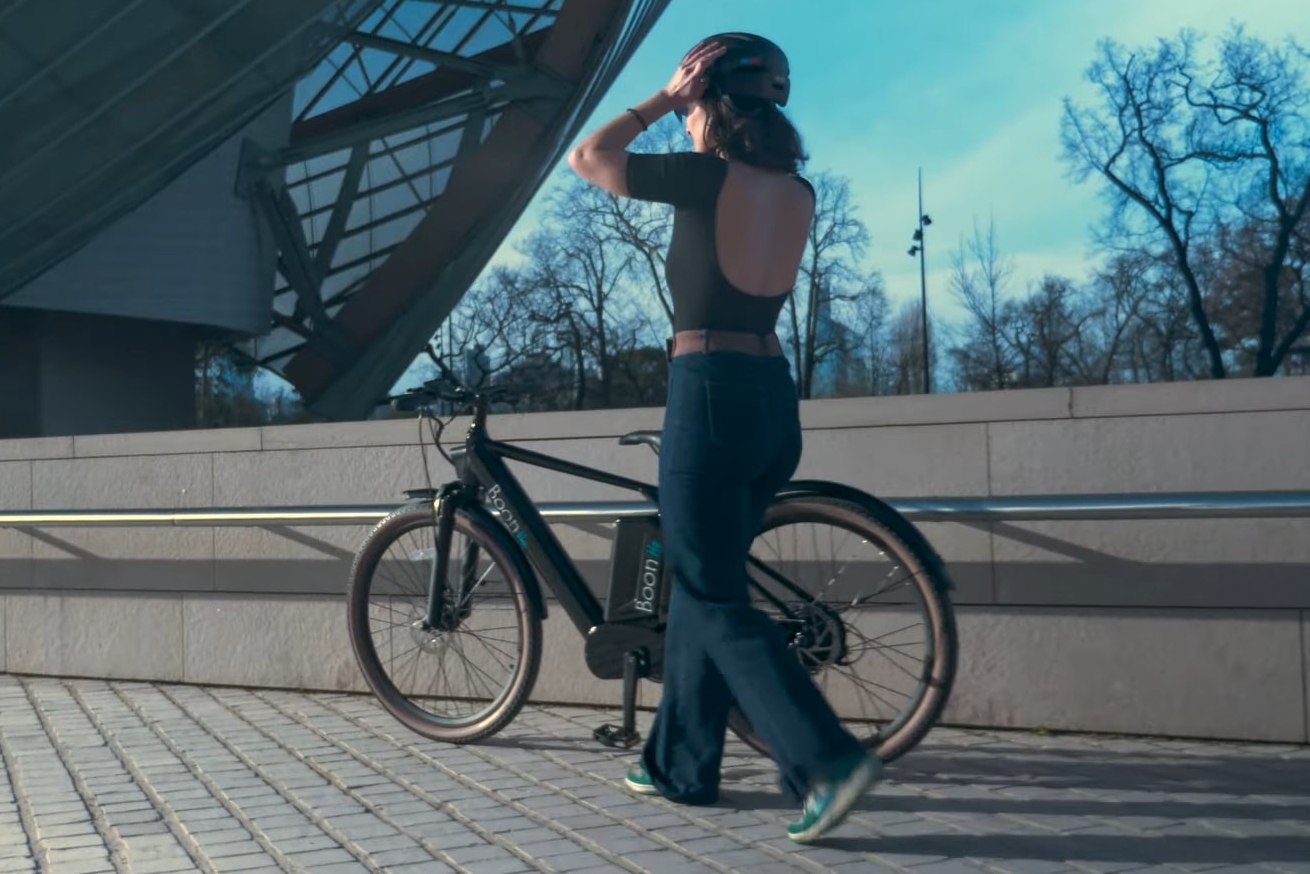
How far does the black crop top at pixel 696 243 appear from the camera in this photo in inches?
156

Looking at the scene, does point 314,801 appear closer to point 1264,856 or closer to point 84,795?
point 84,795

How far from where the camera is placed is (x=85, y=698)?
21.1 feet

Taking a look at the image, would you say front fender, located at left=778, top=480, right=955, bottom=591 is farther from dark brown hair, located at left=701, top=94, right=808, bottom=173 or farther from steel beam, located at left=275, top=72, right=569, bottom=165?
steel beam, located at left=275, top=72, right=569, bottom=165

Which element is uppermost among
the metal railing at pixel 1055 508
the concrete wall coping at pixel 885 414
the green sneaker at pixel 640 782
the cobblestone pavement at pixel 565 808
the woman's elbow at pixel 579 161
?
the woman's elbow at pixel 579 161

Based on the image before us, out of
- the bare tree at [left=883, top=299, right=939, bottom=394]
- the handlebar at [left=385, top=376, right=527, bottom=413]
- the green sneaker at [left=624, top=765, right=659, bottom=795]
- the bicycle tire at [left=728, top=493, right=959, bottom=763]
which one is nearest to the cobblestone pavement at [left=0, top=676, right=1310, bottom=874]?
the green sneaker at [left=624, top=765, right=659, bottom=795]

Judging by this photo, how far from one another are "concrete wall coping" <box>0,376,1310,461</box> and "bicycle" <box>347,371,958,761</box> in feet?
1.59

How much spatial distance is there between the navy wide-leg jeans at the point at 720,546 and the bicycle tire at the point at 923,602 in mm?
214

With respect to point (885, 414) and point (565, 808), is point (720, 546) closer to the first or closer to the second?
point (565, 808)

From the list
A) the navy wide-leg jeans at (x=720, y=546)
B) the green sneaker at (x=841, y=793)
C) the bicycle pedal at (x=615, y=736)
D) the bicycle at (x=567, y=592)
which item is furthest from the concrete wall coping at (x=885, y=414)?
the green sneaker at (x=841, y=793)

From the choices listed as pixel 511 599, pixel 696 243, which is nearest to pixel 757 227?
pixel 696 243

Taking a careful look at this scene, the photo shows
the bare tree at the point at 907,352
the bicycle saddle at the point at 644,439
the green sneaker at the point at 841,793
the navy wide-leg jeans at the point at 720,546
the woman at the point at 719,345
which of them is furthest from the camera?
the bare tree at the point at 907,352

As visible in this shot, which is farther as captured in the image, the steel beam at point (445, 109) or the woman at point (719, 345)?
the steel beam at point (445, 109)

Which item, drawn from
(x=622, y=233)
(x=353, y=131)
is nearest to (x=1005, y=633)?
(x=622, y=233)

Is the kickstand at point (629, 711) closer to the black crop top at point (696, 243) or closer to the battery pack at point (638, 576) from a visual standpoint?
the battery pack at point (638, 576)
